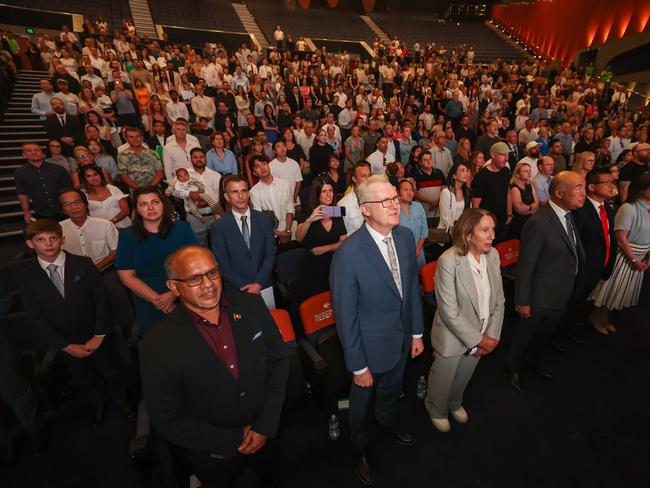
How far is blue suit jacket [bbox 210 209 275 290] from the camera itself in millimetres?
2830

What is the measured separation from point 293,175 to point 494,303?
11.8 ft

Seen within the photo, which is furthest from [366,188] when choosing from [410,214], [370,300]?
[410,214]

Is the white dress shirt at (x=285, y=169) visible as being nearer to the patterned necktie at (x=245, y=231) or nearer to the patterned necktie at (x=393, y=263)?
the patterned necktie at (x=245, y=231)

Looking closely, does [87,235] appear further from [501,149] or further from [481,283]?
[501,149]

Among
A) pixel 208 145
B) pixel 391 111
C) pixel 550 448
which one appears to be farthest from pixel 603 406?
pixel 391 111

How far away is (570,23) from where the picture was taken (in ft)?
59.6

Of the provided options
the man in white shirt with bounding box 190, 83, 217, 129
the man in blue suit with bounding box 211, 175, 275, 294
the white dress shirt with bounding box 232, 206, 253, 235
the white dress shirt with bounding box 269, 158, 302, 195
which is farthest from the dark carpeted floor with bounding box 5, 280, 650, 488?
the man in white shirt with bounding box 190, 83, 217, 129

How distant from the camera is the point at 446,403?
8.09 ft

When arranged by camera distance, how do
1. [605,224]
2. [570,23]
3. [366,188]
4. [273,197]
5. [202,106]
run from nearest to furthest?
[366,188], [605,224], [273,197], [202,106], [570,23]

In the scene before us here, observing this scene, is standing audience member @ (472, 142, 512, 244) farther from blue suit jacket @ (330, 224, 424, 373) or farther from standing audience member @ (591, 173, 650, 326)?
blue suit jacket @ (330, 224, 424, 373)

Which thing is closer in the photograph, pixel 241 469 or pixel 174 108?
pixel 241 469

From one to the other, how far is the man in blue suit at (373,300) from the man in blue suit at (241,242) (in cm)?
117

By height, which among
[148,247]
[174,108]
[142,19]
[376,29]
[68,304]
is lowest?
[68,304]

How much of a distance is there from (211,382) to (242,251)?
1508mm
